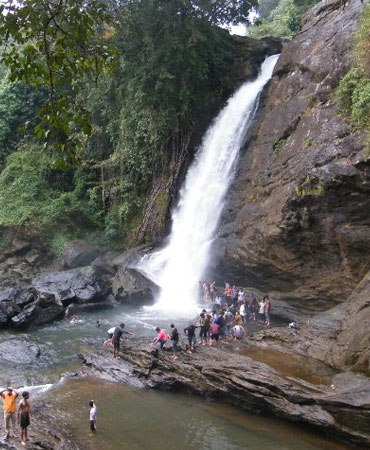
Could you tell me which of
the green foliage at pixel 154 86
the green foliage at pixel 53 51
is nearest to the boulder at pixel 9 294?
the green foliage at pixel 154 86

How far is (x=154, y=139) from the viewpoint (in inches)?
945

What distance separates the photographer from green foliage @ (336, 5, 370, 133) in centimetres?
1470

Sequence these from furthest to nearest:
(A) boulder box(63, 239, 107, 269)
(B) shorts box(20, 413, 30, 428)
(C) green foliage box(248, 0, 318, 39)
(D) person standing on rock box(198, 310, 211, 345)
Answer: (C) green foliage box(248, 0, 318, 39), (A) boulder box(63, 239, 107, 269), (D) person standing on rock box(198, 310, 211, 345), (B) shorts box(20, 413, 30, 428)

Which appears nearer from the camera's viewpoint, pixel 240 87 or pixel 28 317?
pixel 28 317

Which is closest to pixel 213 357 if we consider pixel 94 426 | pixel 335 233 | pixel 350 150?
pixel 94 426

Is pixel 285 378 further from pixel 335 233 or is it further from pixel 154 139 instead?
pixel 154 139

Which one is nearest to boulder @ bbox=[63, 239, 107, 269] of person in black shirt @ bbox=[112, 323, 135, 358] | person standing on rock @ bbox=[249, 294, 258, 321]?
person standing on rock @ bbox=[249, 294, 258, 321]

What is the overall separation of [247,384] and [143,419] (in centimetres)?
244

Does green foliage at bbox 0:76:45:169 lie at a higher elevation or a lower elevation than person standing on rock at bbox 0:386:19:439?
higher

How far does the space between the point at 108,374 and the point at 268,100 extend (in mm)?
14473

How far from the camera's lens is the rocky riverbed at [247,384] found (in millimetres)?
9211

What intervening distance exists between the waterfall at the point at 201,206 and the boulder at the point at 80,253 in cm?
395

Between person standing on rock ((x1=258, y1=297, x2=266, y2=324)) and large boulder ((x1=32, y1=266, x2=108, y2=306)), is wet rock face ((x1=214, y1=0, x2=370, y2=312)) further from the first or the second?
large boulder ((x1=32, y1=266, x2=108, y2=306))

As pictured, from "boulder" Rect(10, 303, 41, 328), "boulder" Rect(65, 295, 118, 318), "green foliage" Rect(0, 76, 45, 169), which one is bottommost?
"boulder" Rect(65, 295, 118, 318)
